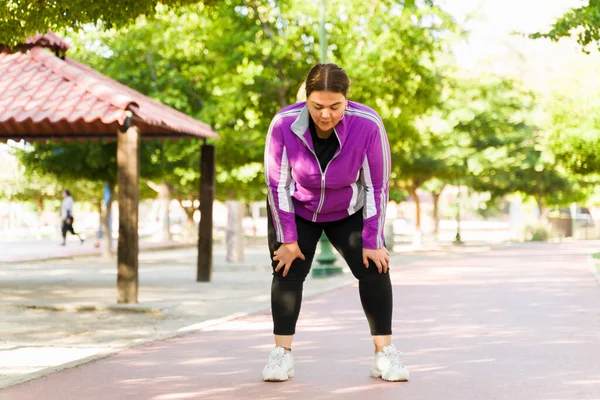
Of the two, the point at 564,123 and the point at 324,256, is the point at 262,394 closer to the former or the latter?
the point at 324,256

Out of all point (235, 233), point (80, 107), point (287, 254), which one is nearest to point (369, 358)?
point (287, 254)

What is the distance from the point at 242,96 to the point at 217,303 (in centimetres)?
1223

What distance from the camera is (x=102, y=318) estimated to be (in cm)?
1049

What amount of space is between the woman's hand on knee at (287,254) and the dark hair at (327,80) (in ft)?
2.73

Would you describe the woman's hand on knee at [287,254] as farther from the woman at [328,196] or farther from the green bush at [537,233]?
the green bush at [537,233]

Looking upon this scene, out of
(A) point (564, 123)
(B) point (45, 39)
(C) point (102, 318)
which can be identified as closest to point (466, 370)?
(C) point (102, 318)

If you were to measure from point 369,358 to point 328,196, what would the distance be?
5.72ft

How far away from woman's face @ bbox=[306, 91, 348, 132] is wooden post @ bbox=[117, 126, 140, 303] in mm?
6395

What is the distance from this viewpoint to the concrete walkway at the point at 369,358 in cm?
568

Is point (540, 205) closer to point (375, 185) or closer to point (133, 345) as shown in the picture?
point (133, 345)

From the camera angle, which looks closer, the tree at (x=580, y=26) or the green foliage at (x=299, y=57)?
the tree at (x=580, y=26)

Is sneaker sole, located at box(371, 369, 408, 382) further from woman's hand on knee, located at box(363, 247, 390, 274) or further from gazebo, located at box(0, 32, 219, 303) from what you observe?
gazebo, located at box(0, 32, 219, 303)

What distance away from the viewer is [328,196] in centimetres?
564

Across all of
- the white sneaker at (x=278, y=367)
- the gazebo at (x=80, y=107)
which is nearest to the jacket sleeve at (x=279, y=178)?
the white sneaker at (x=278, y=367)
